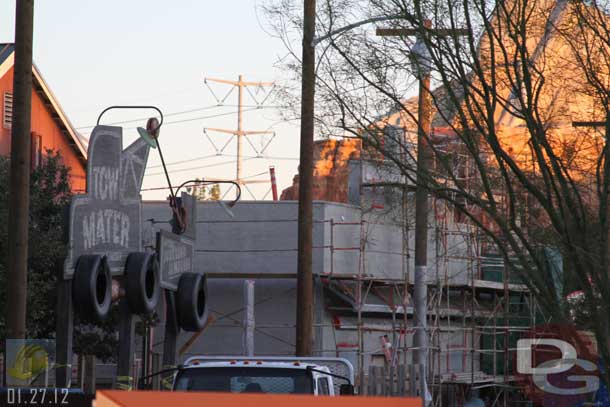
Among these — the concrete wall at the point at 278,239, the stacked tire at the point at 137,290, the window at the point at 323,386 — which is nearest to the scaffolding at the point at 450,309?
the concrete wall at the point at 278,239

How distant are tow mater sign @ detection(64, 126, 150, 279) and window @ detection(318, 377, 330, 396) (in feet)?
15.0

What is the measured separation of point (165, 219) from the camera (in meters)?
34.0

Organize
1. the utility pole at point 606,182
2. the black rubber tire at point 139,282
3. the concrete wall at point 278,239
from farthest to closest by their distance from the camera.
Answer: the concrete wall at point 278,239, the black rubber tire at point 139,282, the utility pole at point 606,182

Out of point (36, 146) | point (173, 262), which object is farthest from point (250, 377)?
point (36, 146)

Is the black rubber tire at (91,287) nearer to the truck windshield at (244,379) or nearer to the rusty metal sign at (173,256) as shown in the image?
the rusty metal sign at (173,256)

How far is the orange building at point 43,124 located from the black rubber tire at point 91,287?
1938cm

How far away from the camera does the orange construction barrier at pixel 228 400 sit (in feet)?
14.3

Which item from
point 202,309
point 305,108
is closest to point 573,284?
point 305,108

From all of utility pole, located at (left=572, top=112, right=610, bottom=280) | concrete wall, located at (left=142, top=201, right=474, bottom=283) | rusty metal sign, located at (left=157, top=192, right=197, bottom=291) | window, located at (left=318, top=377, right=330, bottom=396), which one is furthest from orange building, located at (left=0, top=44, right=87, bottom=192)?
window, located at (left=318, top=377, right=330, bottom=396)

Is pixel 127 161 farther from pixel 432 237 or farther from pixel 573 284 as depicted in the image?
pixel 432 237

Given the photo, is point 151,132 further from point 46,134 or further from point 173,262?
point 46,134

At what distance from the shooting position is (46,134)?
1527 inches

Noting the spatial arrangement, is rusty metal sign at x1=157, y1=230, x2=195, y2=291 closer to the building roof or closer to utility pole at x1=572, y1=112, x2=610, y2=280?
utility pole at x1=572, y1=112, x2=610, y2=280

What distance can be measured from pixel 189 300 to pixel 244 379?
21.2ft
